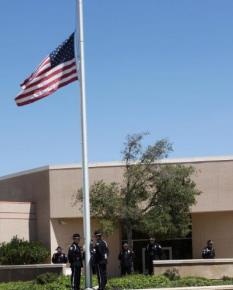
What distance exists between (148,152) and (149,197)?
2116 mm

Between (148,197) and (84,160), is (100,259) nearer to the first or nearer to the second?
(84,160)

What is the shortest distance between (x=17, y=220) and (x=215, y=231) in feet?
37.2

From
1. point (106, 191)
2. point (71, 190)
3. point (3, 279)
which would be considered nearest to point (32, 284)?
point (3, 279)

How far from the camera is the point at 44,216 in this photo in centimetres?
4069

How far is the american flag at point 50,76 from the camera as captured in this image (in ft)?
62.5

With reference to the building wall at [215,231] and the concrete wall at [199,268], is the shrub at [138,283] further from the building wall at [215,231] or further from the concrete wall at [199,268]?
the building wall at [215,231]

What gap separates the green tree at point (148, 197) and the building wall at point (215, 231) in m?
8.17

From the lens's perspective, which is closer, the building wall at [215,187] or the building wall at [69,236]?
the building wall at [215,187]

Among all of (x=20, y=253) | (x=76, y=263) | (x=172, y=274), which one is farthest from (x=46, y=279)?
(x=20, y=253)

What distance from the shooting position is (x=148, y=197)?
3152 cm

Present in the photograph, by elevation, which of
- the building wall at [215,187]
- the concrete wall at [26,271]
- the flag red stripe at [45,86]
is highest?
the flag red stripe at [45,86]

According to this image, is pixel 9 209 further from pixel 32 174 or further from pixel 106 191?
pixel 106 191

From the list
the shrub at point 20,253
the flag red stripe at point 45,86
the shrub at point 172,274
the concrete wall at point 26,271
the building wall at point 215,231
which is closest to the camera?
the flag red stripe at point 45,86

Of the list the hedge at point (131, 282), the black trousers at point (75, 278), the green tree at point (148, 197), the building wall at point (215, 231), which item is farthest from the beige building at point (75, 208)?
the black trousers at point (75, 278)
